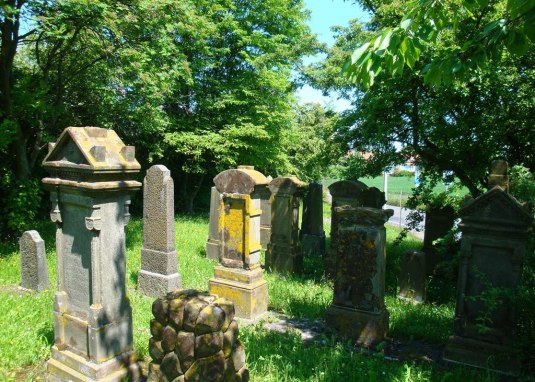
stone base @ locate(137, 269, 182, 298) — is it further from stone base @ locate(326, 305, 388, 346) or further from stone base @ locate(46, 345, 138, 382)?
stone base @ locate(326, 305, 388, 346)

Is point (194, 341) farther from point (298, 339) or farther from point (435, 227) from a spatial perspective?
point (435, 227)

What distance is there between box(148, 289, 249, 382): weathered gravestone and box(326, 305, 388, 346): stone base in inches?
116

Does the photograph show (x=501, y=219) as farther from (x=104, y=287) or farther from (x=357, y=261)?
(x=104, y=287)

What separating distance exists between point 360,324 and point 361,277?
2.21 ft

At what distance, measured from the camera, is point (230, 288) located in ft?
22.8

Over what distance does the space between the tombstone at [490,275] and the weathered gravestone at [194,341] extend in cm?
334

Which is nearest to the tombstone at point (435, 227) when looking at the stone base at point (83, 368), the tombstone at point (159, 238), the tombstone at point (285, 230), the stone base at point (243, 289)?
the tombstone at point (285, 230)

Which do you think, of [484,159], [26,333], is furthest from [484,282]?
[26,333]

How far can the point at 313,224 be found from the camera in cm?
1240

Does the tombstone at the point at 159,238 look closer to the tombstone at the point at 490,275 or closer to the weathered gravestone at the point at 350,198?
the weathered gravestone at the point at 350,198

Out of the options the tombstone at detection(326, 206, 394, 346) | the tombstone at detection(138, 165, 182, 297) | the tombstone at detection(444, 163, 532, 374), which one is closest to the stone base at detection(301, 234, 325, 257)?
the tombstone at detection(138, 165, 182, 297)

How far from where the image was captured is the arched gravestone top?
22.3 ft

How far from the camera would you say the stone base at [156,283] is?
25.0 ft

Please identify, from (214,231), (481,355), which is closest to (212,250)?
(214,231)
